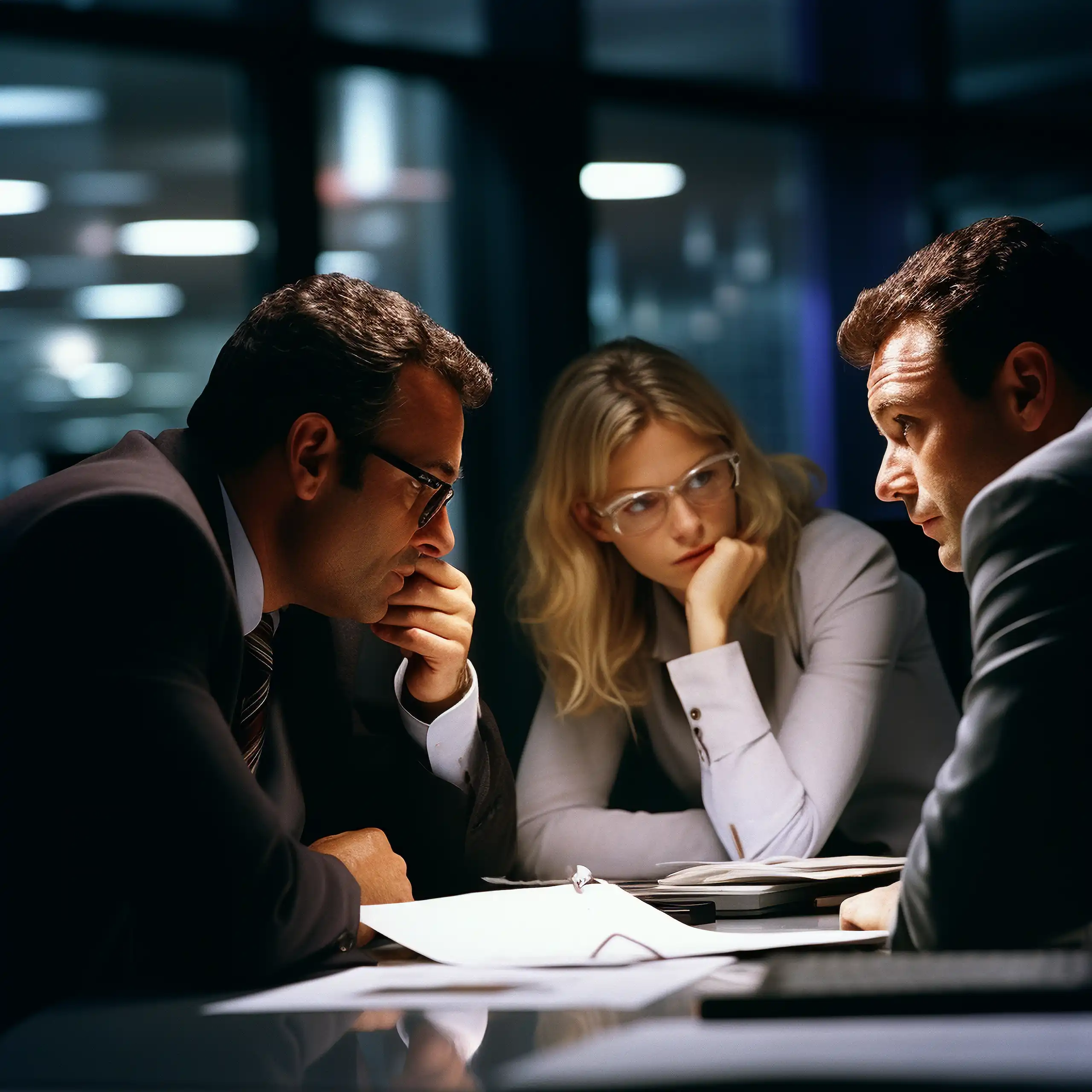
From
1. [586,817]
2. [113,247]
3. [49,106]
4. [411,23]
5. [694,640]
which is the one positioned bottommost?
[586,817]

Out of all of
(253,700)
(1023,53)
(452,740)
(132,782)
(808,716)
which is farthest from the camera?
(1023,53)

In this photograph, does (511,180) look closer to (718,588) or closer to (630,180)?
(630,180)

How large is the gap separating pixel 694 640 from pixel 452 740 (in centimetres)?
51

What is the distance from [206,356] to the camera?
4430mm

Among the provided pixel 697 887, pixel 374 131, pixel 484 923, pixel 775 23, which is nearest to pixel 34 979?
pixel 484 923

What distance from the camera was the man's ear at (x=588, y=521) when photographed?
2459mm

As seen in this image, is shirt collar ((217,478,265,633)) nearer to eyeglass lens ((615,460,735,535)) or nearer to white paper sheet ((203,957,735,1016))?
white paper sheet ((203,957,735,1016))

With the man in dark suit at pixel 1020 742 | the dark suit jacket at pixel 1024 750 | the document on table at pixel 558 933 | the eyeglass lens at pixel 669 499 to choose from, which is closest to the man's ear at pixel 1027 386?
the man in dark suit at pixel 1020 742

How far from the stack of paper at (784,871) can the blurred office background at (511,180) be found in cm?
177

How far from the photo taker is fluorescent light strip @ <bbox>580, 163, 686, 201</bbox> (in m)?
4.79

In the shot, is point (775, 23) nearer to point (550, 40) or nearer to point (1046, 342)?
point (550, 40)

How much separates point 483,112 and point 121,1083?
426 cm

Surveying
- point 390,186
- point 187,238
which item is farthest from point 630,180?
point 187,238

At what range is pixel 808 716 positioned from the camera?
216 centimetres
